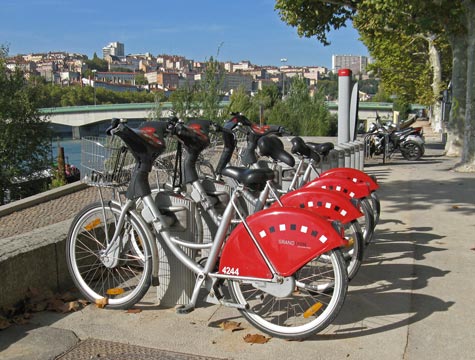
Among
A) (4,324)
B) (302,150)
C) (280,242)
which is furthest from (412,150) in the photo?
(4,324)

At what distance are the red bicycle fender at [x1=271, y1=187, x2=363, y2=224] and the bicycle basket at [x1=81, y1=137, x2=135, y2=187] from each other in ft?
3.69

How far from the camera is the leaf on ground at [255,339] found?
137 inches

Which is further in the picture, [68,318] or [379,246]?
[379,246]

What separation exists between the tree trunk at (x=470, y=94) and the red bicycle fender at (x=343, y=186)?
9.20 m

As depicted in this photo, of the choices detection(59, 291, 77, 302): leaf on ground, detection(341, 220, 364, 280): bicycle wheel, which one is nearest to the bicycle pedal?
detection(59, 291, 77, 302): leaf on ground

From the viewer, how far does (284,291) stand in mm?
3406

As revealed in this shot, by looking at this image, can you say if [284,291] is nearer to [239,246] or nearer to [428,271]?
[239,246]

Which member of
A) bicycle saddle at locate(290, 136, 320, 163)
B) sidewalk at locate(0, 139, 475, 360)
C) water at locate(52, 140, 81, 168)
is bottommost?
water at locate(52, 140, 81, 168)

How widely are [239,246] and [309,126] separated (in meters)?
20.6

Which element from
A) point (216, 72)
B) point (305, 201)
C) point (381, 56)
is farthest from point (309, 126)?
point (305, 201)

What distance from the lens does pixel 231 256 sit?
353 centimetres

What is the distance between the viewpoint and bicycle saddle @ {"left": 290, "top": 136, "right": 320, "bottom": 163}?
517 centimetres

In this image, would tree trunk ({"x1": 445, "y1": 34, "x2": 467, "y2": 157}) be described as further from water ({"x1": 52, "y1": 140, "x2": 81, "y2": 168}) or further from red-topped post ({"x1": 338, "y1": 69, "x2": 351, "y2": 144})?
water ({"x1": 52, "y1": 140, "x2": 81, "y2": 168})

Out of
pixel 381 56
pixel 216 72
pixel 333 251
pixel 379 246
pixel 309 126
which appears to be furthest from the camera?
pixel 381 56
